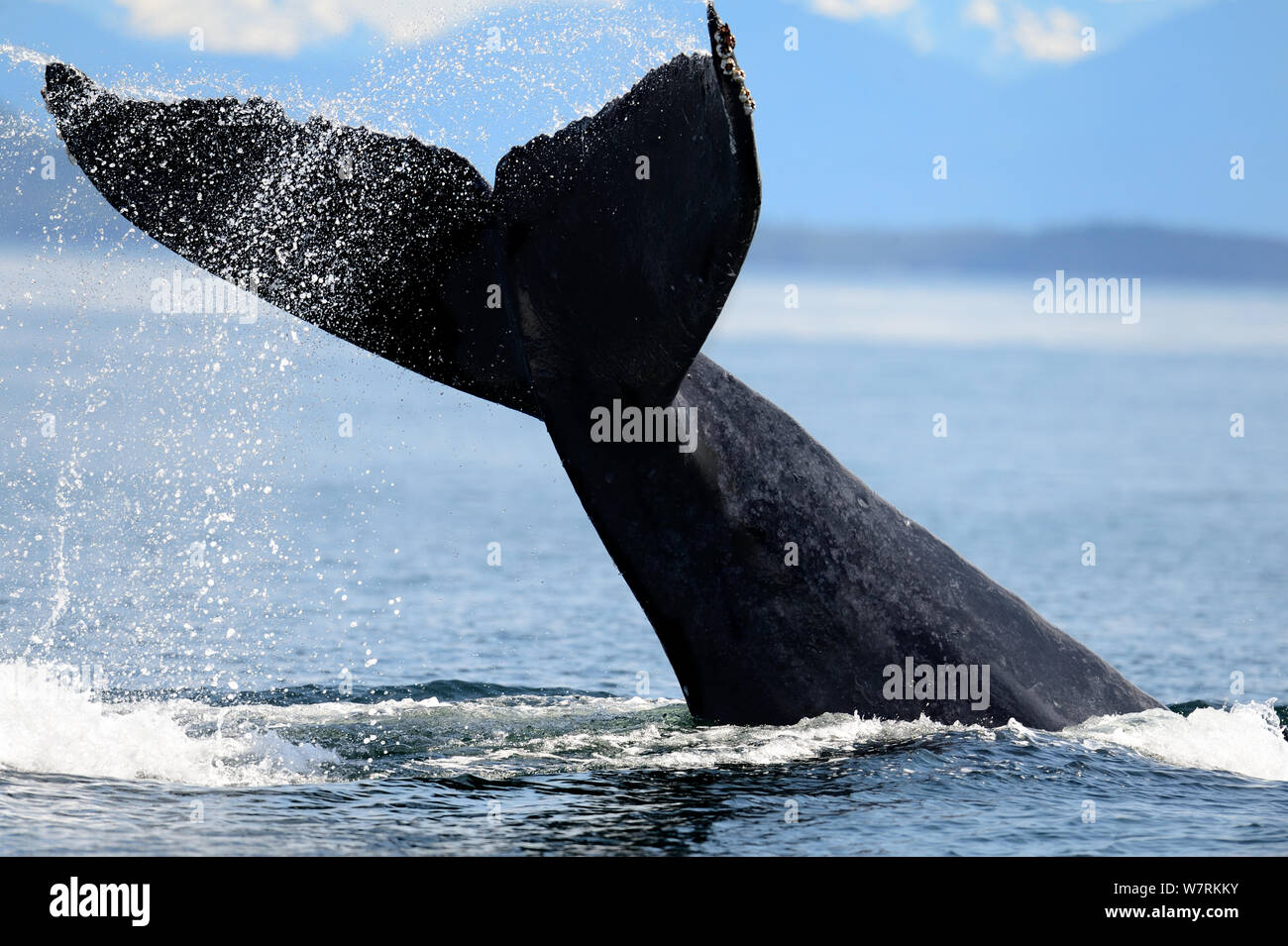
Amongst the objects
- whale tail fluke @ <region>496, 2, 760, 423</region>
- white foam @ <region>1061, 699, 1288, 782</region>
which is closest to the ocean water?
white foam @ <region>1061, 699, 1288, 782</region>

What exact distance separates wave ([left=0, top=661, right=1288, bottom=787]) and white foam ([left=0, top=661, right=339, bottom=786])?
0.01 metres

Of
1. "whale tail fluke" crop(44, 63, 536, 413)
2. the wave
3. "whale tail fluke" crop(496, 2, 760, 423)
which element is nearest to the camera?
"whale tail fluke" crop(496, 2, 760, 423)

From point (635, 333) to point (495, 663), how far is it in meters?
5.88

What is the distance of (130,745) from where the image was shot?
27.6 feet

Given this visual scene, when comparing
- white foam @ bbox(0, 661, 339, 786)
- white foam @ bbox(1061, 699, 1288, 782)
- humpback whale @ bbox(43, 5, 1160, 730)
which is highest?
humpback whale @ bbox(43, 5, 1160, 730)

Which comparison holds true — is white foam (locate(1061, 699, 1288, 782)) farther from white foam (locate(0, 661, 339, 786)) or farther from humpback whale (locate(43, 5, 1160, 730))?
white foam (locate(0, 661, 339, 786))

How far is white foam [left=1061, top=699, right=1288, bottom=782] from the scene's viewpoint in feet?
28.4

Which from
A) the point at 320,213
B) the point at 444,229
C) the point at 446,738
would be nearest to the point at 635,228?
the point at 444,229

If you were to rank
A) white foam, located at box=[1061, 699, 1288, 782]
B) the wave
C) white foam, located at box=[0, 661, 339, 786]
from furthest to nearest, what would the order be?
white foam, located at box=[1061, 699, 1288, 782] → the wave → white foam, located at box=[0, 661, 339, 786]

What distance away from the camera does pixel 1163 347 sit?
113438mm

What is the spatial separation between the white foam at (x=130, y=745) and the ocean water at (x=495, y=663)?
27 mm

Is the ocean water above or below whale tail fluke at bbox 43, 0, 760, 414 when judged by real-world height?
below

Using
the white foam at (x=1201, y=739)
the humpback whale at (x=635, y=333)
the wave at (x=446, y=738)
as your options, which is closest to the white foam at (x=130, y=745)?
the wave at (x=446, y=738)
